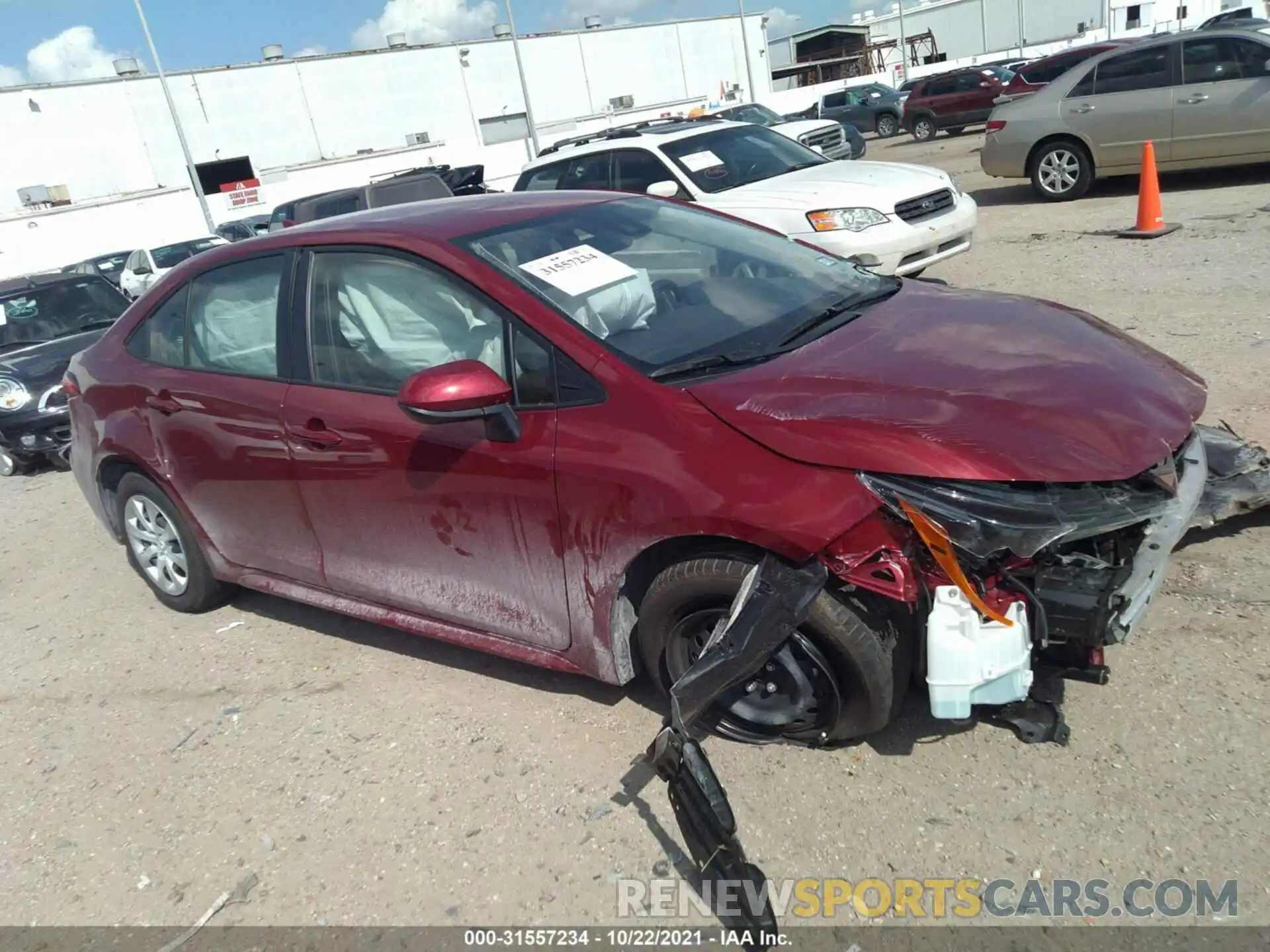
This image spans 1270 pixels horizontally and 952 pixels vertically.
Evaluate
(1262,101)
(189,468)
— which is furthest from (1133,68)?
(189,468)

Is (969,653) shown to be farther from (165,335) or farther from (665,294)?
(165,335)

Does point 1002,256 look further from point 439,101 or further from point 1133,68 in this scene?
point 439,101

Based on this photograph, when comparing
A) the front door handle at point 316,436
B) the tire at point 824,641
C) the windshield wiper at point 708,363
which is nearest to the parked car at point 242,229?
the front door handle at point 316,436

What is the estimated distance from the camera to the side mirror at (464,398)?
2875 millimetres

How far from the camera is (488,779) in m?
3.17

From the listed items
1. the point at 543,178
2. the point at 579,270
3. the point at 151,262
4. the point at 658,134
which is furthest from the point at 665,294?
the point at 151,262

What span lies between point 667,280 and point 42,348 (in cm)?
749

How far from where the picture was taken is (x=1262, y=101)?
→ 980 cm

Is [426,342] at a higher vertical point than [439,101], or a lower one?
lower

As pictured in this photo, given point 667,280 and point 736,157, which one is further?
point 736,157

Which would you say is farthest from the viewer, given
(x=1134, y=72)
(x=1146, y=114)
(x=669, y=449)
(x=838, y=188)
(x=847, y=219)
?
(x=1134, y=72)

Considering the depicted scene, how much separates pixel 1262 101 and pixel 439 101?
46602mm

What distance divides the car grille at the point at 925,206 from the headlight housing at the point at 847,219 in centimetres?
20

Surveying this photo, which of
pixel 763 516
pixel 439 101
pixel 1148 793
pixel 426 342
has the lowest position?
pixel 1148 793
